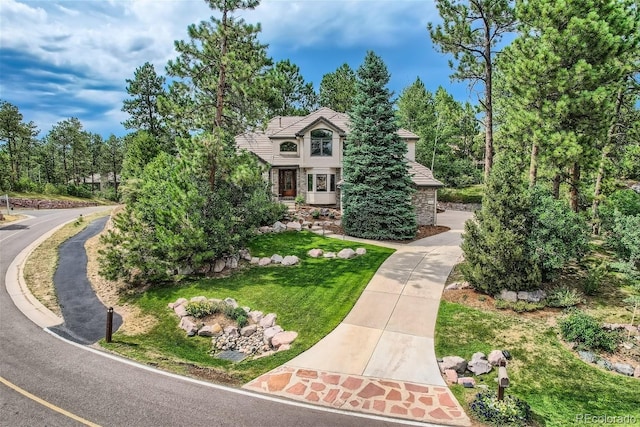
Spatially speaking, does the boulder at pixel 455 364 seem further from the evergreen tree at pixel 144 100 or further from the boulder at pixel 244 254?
the evergreen tree at pixel 144 100

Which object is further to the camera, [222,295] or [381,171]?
[381,171]

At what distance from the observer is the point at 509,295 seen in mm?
12609

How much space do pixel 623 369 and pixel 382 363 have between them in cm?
599

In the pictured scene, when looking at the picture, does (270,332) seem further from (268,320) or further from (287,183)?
(287,183)

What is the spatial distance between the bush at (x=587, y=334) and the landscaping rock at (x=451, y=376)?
12.5ft

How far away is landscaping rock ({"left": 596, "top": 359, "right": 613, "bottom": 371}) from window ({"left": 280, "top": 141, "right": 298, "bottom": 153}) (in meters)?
24.4

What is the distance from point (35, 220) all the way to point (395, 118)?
30.9 meters

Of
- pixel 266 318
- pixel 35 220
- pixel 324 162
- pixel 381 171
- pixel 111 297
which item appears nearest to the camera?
pixel 266 318

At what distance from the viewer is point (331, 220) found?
84.1ft

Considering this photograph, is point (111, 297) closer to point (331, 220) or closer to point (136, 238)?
point (136, 238)

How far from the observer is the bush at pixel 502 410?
290 inches

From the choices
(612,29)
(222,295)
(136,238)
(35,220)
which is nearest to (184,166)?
(136,238)

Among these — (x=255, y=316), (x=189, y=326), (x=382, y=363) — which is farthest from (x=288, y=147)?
(x=382, y=363)

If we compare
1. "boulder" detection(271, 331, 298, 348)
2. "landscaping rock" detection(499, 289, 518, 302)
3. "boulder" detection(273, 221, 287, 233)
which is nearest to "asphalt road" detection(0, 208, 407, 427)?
"boulder" detection(271, 331, 298, 348)
